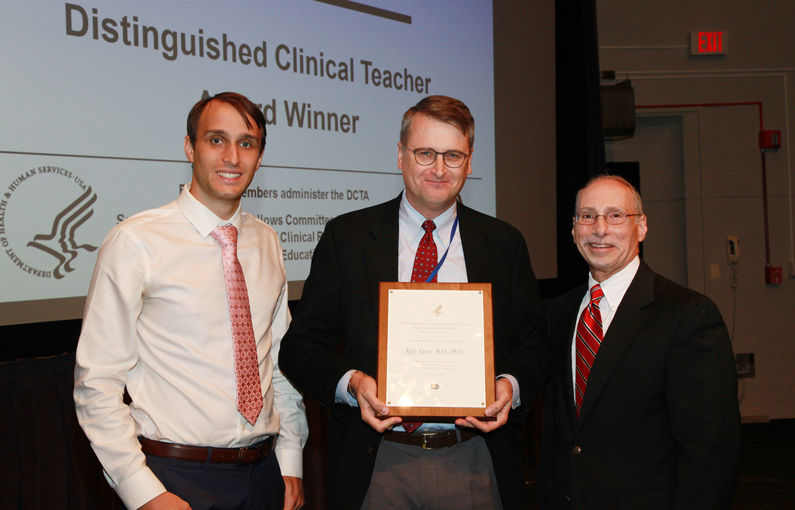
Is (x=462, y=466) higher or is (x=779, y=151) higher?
(x=779, y=151)

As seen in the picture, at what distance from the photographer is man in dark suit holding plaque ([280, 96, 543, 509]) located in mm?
1579

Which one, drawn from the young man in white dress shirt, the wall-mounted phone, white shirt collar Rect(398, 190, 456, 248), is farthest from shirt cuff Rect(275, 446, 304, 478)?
the wall-mounted phone

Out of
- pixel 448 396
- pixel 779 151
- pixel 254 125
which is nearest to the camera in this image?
pixel 448 396

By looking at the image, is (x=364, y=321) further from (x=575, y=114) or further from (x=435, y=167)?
(x=575, y=114)

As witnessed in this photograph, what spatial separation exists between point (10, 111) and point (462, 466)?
189 cm

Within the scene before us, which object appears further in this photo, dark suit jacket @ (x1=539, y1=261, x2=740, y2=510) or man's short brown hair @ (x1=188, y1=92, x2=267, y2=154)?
man's short brown hair @ (x1=188, y1=92, x2=267, y2=154)

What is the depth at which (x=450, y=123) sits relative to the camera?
1.66 metres

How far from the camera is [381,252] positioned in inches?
66.4

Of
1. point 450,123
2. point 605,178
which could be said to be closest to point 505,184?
point 605,178

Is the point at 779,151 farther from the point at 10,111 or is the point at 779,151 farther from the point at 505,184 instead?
the point at 10,111

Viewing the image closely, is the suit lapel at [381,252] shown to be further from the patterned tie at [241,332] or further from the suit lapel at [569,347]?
the suit lapel at [569,347]

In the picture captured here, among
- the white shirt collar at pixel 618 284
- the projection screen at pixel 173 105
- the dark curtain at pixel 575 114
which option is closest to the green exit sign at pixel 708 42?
the dark curtain at pixel 575 114

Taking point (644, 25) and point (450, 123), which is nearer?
point (450, 123)

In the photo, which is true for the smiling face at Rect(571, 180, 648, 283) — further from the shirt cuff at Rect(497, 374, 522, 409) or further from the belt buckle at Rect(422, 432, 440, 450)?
the belt buckle at Rect(422, 432, 440, 450)
